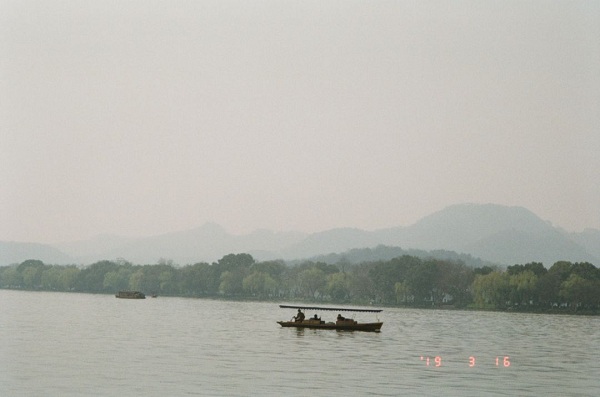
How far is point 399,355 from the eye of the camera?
69.1 meters

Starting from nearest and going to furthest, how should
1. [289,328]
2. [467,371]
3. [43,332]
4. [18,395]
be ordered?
1. [18,395]
2. [467,371]
3. [43,332]
4. [289,328]

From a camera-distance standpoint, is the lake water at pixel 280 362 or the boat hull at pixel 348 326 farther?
the boat hull at pixel 348 326

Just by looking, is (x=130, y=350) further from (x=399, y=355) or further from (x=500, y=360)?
(x=500, y=360)

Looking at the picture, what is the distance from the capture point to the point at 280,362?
60.9 m

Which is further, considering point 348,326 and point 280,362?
point 348,326

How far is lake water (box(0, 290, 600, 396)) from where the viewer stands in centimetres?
4766

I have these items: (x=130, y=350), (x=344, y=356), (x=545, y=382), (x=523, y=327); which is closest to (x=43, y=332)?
(x=130, y=350)

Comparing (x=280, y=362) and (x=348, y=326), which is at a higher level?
(x=348, y=326)

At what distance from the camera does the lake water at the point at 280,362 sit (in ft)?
156

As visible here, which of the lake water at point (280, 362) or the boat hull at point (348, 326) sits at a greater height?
the boat hull at point (348, 326)

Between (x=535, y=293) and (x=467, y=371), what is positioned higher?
(x=535, y=293)

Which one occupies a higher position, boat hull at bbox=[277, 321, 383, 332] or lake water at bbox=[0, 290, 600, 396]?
boat hull at bbox=[277, 321, 383, 332]

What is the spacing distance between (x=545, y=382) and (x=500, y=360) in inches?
533

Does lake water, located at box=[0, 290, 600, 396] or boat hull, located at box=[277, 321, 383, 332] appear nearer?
lake water, located at box=[0, 290, 600, 396]
